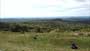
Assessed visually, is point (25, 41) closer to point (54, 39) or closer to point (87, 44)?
Answer: point (54, 39)

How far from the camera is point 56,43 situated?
31.2 meters

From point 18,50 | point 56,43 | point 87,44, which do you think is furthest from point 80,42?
point 18,50

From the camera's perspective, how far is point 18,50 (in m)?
22.9

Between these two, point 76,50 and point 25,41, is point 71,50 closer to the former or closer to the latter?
point 76,50

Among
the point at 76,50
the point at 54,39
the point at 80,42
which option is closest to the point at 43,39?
the point at 54,39

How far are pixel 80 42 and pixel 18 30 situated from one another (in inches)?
599

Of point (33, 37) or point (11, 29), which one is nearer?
point (33, 37)

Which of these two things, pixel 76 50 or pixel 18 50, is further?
pixel 76 50

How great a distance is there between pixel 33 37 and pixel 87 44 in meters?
8.70

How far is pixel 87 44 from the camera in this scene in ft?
101

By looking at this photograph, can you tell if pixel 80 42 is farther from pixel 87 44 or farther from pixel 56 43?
pixel 56 43

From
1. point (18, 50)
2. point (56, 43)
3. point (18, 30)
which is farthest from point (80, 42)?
point (18, 30)

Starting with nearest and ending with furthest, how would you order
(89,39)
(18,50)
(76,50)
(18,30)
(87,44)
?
1. (18,50)
2. (76,50)
3. (87,44)
4. (89,39)
5. (18,30)

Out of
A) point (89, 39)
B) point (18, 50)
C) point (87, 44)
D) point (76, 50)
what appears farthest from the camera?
point (89, 39)
